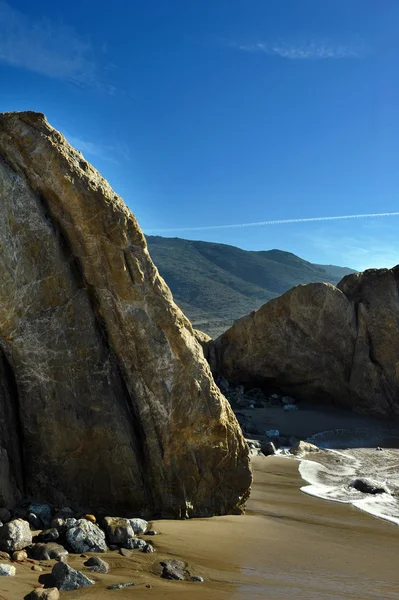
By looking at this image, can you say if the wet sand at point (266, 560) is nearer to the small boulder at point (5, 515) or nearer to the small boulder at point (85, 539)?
the small boulder at point (85, 539)

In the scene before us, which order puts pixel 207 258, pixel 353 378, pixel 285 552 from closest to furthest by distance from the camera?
pixel 285 552 < pixel 353 378 < pixel 207 258

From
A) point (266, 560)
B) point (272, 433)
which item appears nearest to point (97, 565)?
point (266, 560)

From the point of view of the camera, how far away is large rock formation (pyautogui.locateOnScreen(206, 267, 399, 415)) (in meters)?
16.9

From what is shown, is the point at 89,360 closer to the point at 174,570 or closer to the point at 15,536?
the point at 15,536

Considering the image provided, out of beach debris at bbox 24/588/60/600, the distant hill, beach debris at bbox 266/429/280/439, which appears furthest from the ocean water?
the distant hill

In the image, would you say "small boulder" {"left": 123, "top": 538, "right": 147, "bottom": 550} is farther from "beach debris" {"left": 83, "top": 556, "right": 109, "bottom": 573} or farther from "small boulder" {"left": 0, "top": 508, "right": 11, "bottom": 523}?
"small boulder" {"left": 0, "top": 508, "right": 11, "bottom": 523}

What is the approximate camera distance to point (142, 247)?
641 cm

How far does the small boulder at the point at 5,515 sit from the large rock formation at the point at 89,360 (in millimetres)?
507

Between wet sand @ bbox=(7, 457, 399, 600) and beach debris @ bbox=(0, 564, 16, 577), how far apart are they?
7 cm

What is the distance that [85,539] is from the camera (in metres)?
4.64

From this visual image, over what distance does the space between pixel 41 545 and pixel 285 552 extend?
2.38 m

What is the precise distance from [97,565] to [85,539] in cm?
44

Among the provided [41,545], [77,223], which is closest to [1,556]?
[41,545]

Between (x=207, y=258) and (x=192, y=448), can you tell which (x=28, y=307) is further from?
(x=207, y=258)
